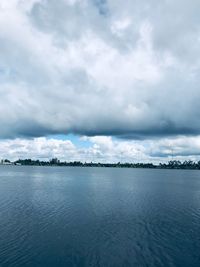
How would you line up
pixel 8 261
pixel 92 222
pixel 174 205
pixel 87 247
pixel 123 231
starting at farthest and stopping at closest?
pixel 174 205 → pixel 92 222 → pixel 123 231 → pixel 87 247 → pixel 8 261

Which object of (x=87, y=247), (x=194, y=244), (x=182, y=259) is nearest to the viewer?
(x=182, y=259)

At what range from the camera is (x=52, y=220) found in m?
43.7

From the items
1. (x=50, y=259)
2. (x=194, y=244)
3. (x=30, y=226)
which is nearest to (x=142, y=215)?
(x=194, y=244)

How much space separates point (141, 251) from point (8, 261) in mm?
16488

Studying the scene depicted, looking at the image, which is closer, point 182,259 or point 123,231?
point 182,259

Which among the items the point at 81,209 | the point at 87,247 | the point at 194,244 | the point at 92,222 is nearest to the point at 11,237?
the point at 87,247

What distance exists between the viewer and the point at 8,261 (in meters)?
26.3

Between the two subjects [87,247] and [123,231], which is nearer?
[87,247]

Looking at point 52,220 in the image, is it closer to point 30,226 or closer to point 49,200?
point 30,226

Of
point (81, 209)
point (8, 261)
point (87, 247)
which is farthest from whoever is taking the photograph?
point (81, 209)

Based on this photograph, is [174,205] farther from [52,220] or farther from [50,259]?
[50,259]

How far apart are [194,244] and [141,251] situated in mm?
9046

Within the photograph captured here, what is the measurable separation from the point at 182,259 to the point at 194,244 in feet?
20.0

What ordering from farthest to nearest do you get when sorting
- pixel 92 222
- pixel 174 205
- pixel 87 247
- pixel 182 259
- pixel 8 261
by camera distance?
pixel 174 205, pixel 92 222, pixel 87 247, pixel 182 259, pixel 8 261
